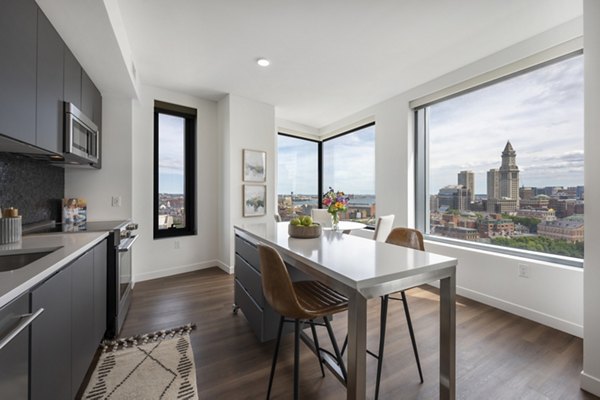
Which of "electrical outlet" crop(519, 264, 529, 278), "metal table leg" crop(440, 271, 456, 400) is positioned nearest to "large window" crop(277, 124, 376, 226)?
"electrical outlet" crop(519, 264, 529, 278)

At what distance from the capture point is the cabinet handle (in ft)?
2.58

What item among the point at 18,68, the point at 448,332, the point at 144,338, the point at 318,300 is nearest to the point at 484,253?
the point at 448,332

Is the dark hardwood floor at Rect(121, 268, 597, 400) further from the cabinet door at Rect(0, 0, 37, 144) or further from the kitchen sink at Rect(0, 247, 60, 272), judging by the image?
the cabinet door at Rect(0, 0, 37, 144)

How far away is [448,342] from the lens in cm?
131

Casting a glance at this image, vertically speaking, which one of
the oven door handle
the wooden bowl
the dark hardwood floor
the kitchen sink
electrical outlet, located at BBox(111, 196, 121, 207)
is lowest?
the dark hardwood floor

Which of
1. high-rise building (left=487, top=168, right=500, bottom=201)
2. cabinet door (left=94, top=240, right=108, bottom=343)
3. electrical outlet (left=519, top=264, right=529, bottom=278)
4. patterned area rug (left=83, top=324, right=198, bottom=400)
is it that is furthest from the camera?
high-rise building (left=487, top=168, right=500, bottom=201)

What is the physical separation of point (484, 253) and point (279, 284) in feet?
8.70

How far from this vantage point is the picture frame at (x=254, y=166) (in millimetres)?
3984

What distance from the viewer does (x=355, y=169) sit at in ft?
16.4

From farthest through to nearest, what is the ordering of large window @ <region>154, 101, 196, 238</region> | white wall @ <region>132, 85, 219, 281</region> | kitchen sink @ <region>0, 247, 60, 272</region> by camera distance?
1. large window @ <region>154, 101, 196, 238</region>
2. white wall @ <region>132, 85, 219, 281</region>
3. kitchen sink @ <region>0, 247, 60, 272</region>

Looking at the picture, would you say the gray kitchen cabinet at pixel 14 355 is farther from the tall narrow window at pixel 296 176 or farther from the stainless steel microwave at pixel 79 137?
the tall narrow window at pixel 296 176

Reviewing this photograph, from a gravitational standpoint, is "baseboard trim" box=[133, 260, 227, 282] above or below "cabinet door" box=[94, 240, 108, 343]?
below

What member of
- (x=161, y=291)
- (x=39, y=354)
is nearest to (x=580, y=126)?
(x=39, y=354)

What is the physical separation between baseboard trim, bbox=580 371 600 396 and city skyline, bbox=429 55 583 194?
164cm
